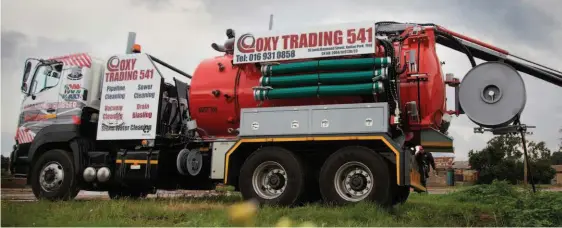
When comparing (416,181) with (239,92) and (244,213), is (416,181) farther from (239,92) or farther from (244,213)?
(239,92)

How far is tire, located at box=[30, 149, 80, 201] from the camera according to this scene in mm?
12320

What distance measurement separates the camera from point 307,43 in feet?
33.7

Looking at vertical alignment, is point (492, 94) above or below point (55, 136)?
above

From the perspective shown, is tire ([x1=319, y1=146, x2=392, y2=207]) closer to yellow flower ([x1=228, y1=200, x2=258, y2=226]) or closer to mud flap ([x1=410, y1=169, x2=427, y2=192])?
Answer: mud flap ([x1=410, y1=169, x2=427, y2=192])

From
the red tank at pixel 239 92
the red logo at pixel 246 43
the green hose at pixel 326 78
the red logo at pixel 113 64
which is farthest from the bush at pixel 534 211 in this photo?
the red logo at pixel 113 64

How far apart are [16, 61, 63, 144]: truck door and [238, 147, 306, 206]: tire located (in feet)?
18.7

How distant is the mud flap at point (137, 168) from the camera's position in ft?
38.8

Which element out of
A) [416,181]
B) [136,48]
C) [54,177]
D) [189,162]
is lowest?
[54,177]

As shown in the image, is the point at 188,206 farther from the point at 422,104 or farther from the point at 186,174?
the point at 422,104

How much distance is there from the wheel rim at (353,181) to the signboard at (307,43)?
2.14 metres

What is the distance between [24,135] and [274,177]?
709cm

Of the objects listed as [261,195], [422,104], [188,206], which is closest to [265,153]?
[261,195]

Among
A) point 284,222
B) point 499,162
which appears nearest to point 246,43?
point 284,222

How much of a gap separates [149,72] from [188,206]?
11.9ft
